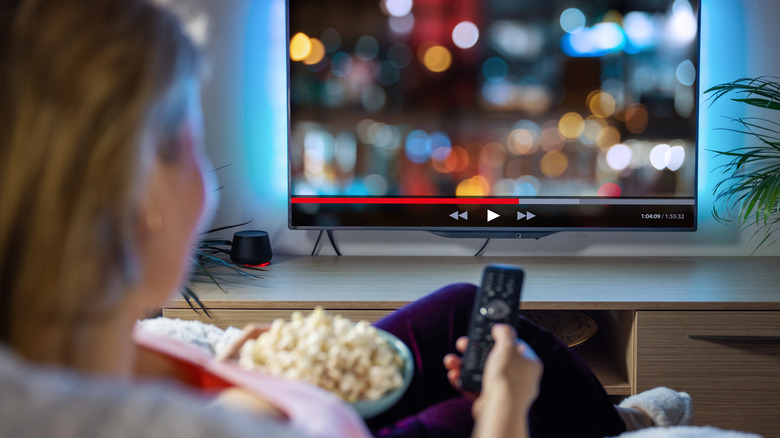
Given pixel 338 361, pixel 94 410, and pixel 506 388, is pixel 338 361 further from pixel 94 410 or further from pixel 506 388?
pixel 94 410

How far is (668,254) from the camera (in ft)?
7.32

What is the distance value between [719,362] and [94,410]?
171 centimetres

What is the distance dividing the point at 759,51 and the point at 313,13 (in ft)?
4.82

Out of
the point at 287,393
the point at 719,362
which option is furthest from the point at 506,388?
the point at 719,362

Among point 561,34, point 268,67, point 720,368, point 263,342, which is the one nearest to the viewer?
point 263,342

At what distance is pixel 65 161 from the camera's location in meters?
0.41

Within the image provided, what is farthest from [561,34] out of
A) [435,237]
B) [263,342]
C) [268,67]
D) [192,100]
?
[192,100]

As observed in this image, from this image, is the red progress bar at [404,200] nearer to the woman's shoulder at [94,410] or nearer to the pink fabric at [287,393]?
the pink fabric at [287,393]

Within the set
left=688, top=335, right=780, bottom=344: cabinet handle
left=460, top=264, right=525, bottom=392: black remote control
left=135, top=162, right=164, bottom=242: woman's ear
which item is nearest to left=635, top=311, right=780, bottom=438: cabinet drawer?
left=688, top=335, right=780, bottom=344: cabinet handle

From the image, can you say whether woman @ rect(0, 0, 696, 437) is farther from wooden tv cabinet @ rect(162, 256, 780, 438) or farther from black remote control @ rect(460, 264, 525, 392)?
wooden tv cabinet @ rect(162, 256, 780, 438)

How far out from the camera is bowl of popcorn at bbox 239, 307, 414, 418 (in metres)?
0.92

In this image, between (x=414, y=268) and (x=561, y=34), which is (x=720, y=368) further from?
(x=561, y=34)

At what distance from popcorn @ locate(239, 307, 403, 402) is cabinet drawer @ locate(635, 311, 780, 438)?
98 cm

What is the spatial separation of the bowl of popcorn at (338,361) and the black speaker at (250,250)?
3.48 feet
